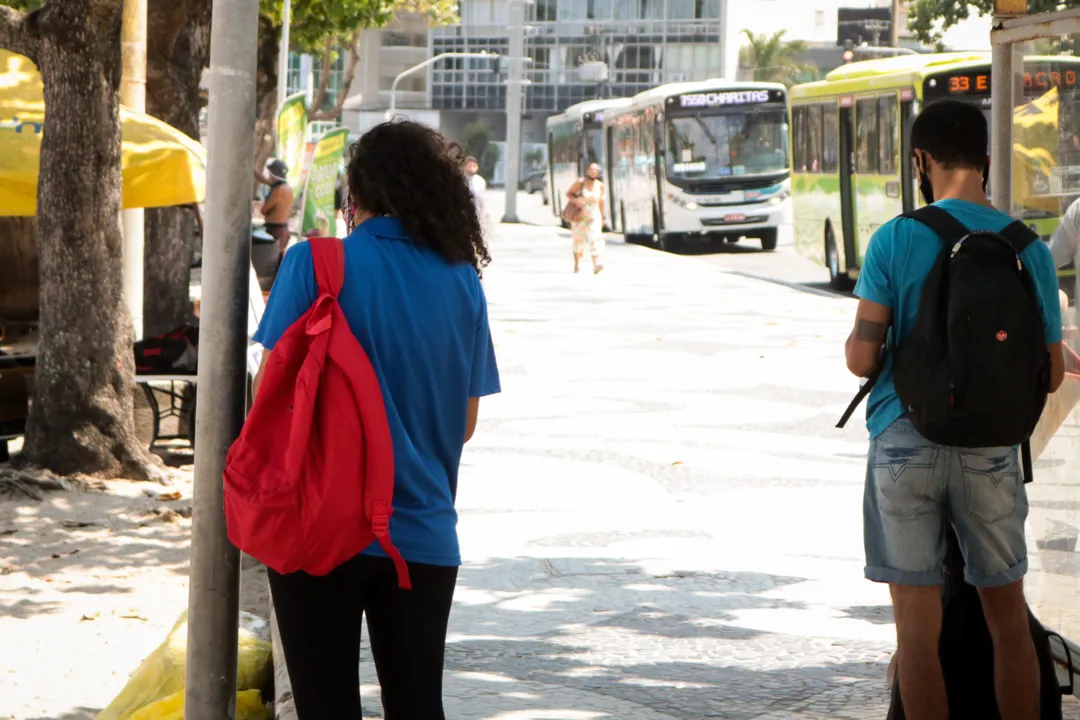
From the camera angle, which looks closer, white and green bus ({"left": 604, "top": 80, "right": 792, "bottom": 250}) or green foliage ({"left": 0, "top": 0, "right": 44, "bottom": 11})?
green foliage ({"left": 0, "top": 0, "right": 44, "bottom": 11})

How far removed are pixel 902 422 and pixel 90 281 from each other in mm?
6366

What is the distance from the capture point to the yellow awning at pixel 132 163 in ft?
31.2

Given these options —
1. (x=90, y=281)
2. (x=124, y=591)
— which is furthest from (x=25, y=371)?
(x=124, y=591)

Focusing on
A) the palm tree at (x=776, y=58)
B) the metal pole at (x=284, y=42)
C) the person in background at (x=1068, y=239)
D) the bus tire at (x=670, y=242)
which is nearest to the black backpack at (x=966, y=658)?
the person in background at (x=1068, y=239)

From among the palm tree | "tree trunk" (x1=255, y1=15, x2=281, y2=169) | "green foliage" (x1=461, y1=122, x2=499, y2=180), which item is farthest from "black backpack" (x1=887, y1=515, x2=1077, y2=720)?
"green foliage" (x1=461, y1=122, x2=499, y2=180)

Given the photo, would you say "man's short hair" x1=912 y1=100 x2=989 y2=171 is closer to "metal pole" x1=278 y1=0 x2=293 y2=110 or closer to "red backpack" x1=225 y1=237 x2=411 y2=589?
"red backpack" x1=225 y1=237 x2=411 y2=589

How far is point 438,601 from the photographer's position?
3.11 metres

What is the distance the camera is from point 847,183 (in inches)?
845

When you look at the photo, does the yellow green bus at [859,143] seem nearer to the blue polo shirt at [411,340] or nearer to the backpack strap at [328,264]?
the blue polo shirt at [411,340]

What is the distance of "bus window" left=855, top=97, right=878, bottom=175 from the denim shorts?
17.1 m

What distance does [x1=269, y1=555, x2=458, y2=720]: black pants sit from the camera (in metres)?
3.01

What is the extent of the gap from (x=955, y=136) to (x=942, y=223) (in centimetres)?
23

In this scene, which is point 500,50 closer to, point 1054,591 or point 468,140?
point 468,140

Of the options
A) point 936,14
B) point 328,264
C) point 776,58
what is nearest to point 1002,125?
point 328,264
